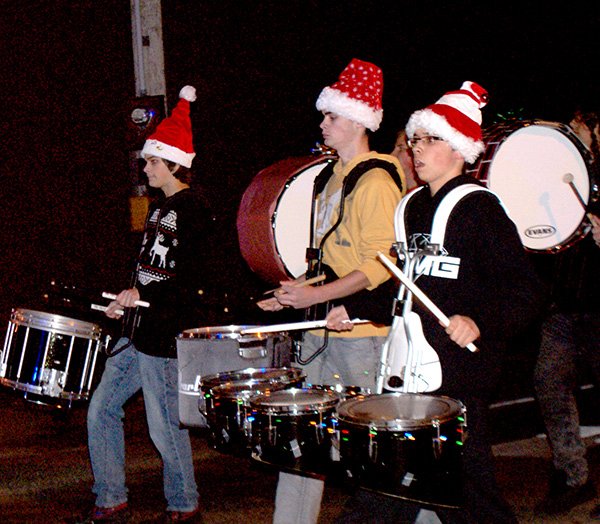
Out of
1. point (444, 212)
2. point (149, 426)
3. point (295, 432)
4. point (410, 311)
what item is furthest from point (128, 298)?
point (444, 212)

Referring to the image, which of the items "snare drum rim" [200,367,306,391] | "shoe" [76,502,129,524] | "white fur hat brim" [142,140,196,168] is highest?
"white fur hat brim" [142,140,196,168]

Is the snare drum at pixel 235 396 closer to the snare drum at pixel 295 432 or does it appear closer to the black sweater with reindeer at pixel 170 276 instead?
the snare drum at pixel 295 432

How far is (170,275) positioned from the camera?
499 cm

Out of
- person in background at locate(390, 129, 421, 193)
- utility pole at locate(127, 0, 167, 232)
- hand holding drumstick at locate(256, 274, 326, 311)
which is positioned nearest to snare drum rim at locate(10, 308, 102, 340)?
hand holding drumstick at locate(256, 274, 326, 311)

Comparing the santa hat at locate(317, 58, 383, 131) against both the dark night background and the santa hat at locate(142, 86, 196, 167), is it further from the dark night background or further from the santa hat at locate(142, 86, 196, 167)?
the dark night background

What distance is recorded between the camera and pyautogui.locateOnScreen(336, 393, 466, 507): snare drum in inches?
119

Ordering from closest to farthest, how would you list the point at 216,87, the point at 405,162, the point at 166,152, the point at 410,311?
1. the point at 410,311
2. the point at 166,152
3. the point at 405,162
4. the point at 216,87

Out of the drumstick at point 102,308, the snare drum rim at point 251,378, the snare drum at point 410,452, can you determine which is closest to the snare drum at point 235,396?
the snare drum rim at point 251,378

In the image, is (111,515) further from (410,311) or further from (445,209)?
(445,209)

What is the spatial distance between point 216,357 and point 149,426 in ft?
2.83

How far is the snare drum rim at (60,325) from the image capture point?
208 inches

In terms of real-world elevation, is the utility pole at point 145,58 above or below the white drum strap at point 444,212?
above

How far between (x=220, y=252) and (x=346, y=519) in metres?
6.04

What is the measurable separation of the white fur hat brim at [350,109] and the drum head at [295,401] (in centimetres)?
135
